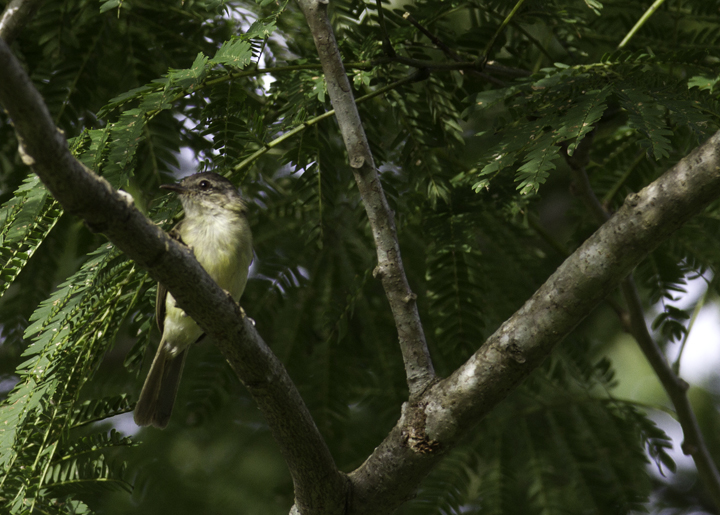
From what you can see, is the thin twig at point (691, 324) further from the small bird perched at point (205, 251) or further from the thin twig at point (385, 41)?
the small bird perched at point (205, 251)

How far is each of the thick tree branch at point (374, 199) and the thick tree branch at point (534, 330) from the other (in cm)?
15

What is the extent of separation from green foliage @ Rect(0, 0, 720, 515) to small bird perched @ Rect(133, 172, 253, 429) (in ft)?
0.64

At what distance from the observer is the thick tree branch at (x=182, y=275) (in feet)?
5.62

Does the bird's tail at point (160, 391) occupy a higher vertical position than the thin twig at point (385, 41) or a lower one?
lower

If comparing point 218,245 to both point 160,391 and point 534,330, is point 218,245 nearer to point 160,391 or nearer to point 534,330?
point 160,391

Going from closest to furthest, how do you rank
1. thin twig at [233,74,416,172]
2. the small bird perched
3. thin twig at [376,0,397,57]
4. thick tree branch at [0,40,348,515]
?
thick tree branch at [0,40,348,515]
thin twig at [376,0,397,57]
thin twig at [233,74,416,172]
the small bird perched

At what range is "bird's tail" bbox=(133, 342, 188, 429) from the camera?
155 inches

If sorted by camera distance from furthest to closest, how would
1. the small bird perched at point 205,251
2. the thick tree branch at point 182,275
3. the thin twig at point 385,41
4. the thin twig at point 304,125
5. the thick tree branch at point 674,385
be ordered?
the small bird perched at point 205,251
the thick tree branch at point 674,385
the thin twig at point 304,125
the thin twig at point 385,41
the thick tree branch at point 182,275

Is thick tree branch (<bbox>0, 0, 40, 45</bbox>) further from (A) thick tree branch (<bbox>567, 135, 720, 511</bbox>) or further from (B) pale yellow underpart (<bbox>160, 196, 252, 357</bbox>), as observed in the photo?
(A) thick tree branch (<bbox>567, 135, 720, 511</bbox>)

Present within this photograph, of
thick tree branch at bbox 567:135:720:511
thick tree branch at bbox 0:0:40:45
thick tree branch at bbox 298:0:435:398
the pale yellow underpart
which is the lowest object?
thick tree branch at bbox 567:135:720:511

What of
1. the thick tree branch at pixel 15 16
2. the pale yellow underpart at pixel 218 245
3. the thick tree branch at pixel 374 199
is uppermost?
the thick tree branch at pixel 15 16

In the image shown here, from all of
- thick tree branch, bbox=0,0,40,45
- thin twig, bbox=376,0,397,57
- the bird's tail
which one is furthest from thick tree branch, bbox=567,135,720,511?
thick tree branch, bbox=0,0,40,45

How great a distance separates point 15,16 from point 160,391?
2.32m

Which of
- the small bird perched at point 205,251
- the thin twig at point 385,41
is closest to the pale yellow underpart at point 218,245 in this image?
the small bird perched at point 205,251
